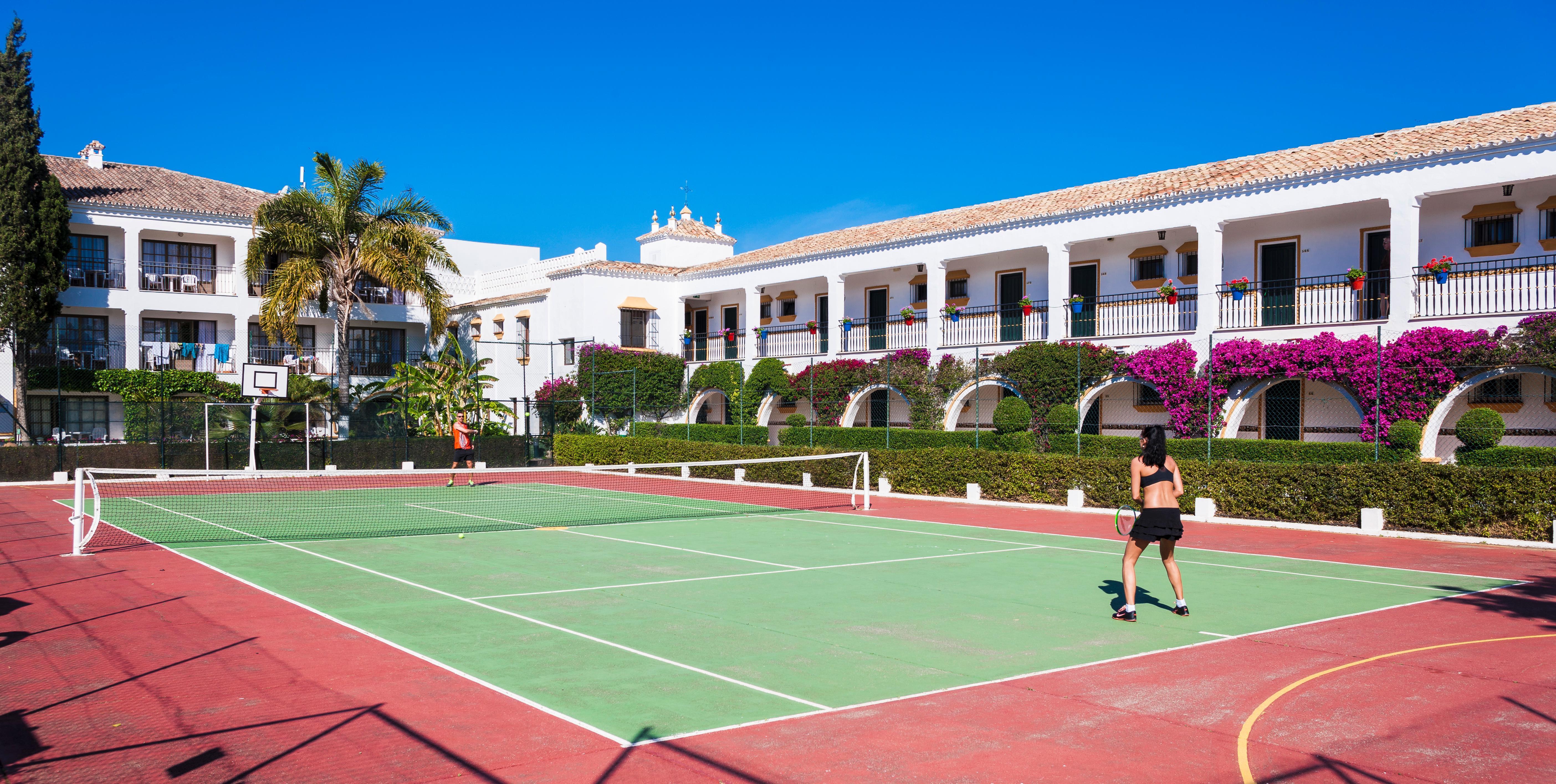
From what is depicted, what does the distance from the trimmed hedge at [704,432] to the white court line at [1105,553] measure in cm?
1528

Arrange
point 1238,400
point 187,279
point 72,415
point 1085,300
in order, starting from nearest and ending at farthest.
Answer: point 1238,400
point 1085,300
point 72,415
point 187,279

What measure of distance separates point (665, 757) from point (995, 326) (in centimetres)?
2882

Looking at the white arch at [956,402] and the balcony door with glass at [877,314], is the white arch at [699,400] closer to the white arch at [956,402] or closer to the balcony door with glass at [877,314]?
the balcony door with glass at [877,314]

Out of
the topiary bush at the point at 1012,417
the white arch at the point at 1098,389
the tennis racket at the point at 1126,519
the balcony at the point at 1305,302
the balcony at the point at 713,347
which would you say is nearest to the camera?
the tennis racket at the point at 1126,519

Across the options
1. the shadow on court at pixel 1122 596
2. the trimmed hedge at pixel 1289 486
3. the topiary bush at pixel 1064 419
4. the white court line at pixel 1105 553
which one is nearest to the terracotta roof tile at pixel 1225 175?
the topiary bush at pixel 1064 419

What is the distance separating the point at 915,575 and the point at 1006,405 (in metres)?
16.5

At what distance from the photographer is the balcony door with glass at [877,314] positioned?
3744 centimetres

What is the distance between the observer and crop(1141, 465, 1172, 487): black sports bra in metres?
9.88

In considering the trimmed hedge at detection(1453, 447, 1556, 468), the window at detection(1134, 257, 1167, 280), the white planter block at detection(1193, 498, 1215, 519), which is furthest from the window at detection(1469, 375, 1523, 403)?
the window at detection(1134, 257, 1167, 280)

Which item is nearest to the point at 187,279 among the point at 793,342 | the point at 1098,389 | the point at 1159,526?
the point at 793,342

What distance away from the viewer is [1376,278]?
25.8 m

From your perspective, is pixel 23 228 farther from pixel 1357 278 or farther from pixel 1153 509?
pixel 1357 278

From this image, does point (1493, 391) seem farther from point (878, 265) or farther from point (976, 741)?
point (976, 741)

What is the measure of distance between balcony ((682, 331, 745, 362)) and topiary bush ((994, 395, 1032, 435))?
13926 millimetres
